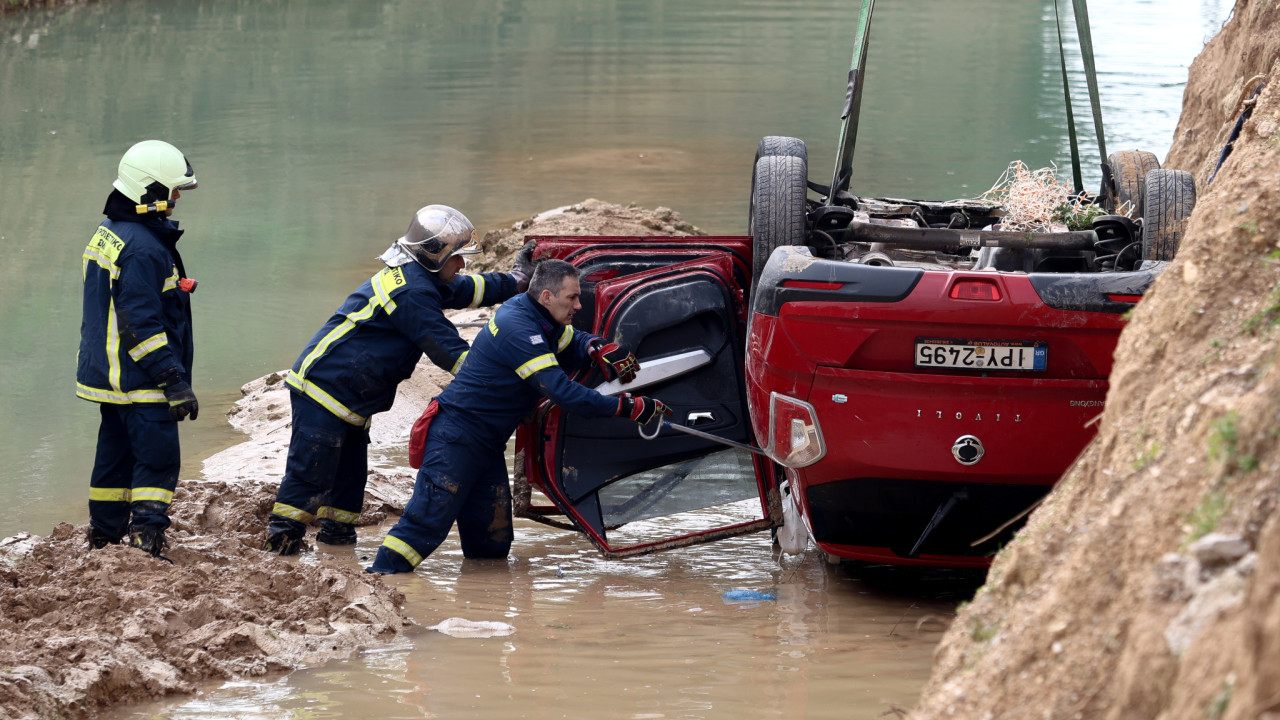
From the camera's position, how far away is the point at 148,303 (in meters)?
5.85

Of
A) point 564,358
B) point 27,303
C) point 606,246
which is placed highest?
point 606,246

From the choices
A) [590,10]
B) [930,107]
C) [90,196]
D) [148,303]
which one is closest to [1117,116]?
[930,107]

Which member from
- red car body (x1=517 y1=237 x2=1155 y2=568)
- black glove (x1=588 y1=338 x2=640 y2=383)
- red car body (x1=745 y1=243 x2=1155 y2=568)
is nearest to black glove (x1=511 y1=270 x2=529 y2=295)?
black glove (x1=588 y1=338 x2=640 y2=383)

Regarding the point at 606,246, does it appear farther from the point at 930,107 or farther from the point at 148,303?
the point at 930,107

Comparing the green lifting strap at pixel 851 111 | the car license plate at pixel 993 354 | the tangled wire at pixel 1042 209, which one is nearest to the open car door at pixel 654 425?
the green lifting strap at pixel 851 111

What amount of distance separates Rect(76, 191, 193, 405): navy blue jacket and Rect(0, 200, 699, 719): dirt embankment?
29.6 inches

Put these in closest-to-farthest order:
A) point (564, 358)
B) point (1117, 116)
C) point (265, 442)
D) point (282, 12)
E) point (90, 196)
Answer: point (564, 358), point (265, 442), point (90, 196), point (1117, 116), point (282, 12)

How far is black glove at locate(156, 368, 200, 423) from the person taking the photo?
5.85 metres

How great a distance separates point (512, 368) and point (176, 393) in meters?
1.46

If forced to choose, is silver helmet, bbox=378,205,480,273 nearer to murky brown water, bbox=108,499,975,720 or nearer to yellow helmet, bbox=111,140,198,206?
yellow helmet, bbox=111,140,198,206

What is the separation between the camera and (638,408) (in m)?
5.80

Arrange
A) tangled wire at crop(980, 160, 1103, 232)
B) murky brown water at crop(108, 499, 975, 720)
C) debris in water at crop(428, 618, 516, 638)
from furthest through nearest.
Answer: tangled wire at crop(980, 160, 1103, 232), debris in water at crop(428, 618, 516, 638), murky brown water at crop(108, 499, 975, 720)

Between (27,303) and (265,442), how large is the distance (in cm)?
487

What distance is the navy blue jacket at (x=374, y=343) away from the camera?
632cm
